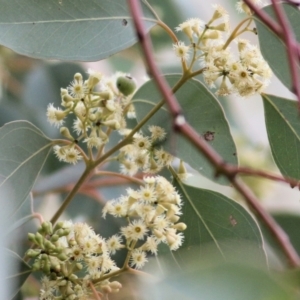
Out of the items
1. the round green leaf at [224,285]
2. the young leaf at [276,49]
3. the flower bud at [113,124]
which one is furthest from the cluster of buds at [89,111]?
the round green leaf at [224,285]

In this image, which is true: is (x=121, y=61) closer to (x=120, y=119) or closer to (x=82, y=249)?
(x=120, y=119)

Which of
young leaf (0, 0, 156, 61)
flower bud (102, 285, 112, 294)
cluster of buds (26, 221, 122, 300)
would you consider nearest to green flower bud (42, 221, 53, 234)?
cluster of buds (26, 221, 122, 300)

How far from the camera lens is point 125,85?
86 cm

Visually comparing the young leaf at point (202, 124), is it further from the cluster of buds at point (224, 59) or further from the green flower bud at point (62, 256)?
the green flower bud at point (62, 256)

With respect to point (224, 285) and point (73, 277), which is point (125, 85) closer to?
point (73, 277)

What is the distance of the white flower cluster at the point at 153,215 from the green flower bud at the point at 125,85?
6.5 inches

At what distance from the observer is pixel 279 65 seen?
79 centimetres

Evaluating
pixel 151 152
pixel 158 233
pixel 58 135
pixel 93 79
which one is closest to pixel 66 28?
pixel 93 79

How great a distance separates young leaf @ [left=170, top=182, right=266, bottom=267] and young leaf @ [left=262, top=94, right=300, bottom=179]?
9 cm

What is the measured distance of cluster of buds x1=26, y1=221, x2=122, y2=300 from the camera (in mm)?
713

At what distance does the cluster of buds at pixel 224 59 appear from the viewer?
732mm

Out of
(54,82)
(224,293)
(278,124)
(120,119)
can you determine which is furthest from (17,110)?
(224,293)

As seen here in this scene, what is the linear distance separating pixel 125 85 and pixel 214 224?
248mm

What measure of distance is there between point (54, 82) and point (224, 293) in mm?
1004
